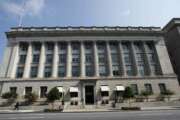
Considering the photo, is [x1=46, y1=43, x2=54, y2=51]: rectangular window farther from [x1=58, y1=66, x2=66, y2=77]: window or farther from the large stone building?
the large stone building

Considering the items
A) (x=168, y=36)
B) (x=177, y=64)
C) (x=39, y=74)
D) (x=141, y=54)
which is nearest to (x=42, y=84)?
(x=39, y=74)

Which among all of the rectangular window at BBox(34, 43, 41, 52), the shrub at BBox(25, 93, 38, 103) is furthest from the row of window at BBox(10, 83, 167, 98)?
the rectangular window at BBox(34, 43, 41, 52)

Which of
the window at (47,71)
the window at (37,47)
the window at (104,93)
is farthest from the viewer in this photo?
the window at (37,47)

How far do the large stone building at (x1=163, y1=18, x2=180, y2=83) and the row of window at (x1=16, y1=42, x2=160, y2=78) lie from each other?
24.3ft

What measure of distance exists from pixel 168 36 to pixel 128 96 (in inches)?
1167

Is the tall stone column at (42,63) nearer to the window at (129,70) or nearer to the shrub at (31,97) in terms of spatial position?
the shrub at (31,97)

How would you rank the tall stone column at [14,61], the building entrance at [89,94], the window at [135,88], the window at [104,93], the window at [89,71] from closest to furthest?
the window at [104,93]
the building entrance at [89,94]
the window at [135,88]
the tall stone column at [14,61]
the window at [89,71]

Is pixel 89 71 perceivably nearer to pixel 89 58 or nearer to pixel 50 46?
pixel 89 58

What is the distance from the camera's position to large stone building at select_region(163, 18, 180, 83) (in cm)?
4712

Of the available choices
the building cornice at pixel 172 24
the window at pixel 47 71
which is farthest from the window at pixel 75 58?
the building cornice at pixel 172 24

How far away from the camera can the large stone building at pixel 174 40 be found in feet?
155

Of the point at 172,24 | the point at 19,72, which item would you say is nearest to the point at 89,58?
the point at 19,72

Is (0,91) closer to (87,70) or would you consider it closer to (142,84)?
(87,70)

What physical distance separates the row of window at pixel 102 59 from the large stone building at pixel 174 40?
24.3 ft
